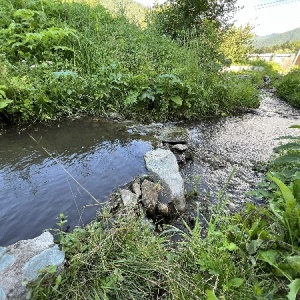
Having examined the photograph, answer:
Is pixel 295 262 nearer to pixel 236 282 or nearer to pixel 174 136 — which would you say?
pixel 236 282

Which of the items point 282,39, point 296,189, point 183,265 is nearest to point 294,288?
point 183,265

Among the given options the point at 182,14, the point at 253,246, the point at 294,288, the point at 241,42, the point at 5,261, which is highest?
the point at 182,14

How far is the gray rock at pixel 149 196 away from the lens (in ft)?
8.27

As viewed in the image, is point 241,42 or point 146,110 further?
point 241,42

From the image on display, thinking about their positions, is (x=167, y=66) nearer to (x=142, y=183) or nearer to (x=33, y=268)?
(x=142, y=183)

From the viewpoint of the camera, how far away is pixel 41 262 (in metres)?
1.49

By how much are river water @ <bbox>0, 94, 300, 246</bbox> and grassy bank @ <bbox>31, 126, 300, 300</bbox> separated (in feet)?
1.74

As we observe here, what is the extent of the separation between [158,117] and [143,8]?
766cm

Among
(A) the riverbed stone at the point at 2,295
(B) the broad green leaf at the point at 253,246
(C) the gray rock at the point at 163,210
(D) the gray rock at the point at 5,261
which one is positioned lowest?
(C) the gray rock at the point at 163,210

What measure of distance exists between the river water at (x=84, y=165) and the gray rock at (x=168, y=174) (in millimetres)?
187

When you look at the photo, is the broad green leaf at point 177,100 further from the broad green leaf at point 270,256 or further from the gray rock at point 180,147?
the broad green leaf at point 270,256

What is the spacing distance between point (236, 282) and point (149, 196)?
4.51 feet

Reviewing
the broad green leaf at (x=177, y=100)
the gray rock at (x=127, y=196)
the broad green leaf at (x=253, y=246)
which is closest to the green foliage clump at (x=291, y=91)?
A: the broad green leaf at (x=177, y=100)

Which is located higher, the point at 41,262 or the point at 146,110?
the point at 41,262
